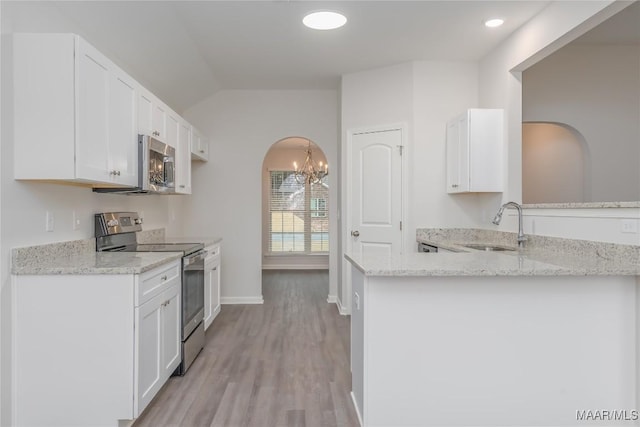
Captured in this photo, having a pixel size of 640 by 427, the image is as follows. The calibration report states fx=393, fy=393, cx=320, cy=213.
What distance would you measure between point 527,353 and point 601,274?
51 cm

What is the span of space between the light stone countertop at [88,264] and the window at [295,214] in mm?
5586

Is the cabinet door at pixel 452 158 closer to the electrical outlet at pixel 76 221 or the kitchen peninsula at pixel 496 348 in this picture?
the kitchen peninsula at pixel 496 348

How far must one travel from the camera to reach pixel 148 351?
2.26 metres

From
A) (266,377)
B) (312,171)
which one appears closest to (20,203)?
(266,377)

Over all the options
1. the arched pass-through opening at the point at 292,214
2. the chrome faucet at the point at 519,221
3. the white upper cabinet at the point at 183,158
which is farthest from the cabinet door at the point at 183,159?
the arched pass-through opening at the point at 292,214

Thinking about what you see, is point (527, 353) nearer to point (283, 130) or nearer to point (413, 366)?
point (413, 366)

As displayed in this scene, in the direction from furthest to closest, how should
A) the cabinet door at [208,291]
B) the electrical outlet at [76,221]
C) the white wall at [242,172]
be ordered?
the white wall at [242,172], the cabinet door at [208,291], the electrical outlet at [76,221]

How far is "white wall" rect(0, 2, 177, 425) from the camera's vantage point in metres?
1.98

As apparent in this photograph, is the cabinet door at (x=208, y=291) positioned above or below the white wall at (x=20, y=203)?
below

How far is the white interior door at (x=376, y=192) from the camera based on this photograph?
416 cm

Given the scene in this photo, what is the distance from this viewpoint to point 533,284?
1938 mm

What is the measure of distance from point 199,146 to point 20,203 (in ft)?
8.48

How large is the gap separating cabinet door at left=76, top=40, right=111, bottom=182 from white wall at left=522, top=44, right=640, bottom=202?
3766 mm

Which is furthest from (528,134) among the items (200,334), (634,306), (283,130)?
(200,334)
